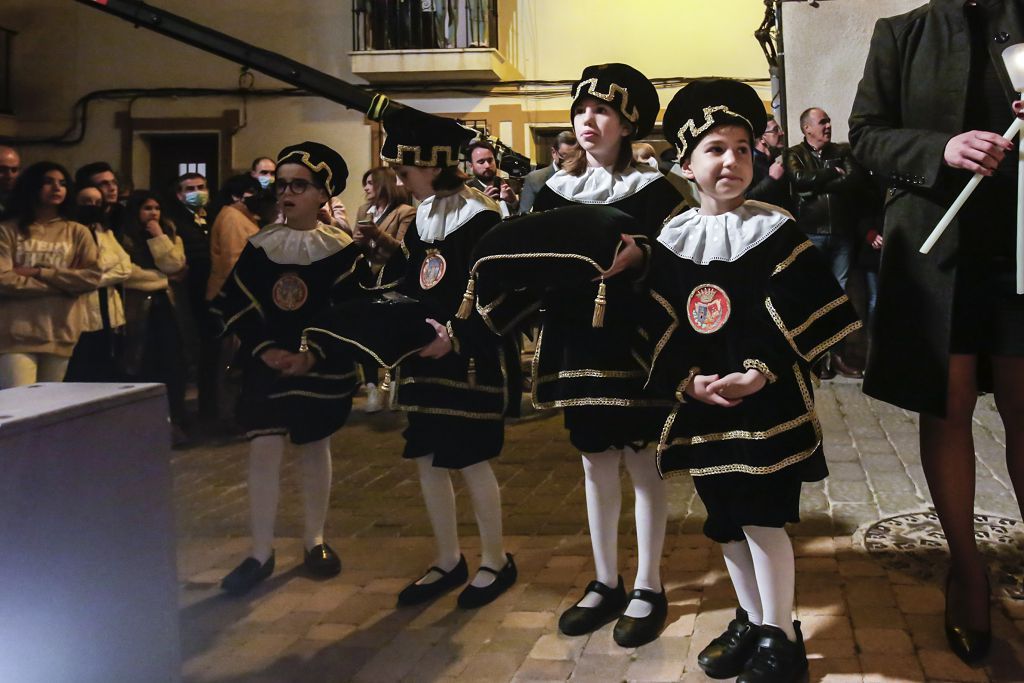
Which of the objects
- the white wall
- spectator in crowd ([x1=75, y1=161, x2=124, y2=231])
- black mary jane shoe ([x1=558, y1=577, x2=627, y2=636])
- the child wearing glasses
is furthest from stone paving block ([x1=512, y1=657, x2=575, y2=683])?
the white wall

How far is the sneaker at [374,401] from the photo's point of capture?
2.52 m

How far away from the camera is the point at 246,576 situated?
236 centimetres

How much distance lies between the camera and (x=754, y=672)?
1765mm

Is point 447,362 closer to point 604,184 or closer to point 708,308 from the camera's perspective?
point 604,184

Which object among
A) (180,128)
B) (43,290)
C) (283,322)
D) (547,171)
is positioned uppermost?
(180,128)

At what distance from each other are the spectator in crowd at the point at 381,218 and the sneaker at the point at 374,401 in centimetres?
10

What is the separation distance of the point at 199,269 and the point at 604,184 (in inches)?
41.1

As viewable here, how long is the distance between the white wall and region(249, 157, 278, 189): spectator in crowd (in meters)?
1.26

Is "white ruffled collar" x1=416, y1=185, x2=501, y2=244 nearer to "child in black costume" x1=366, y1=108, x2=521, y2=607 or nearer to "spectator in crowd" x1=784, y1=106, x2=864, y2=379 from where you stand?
"child in black costume" x1=366, y1=108, x2=521, y2=607

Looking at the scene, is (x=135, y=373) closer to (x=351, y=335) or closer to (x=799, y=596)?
(x=351, y=335)

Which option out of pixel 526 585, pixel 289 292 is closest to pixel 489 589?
pixel 526 585

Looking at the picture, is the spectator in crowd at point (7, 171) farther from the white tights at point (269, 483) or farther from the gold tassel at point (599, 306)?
the gold tassel at point (599, 306)

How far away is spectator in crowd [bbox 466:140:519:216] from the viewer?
7.92 feet

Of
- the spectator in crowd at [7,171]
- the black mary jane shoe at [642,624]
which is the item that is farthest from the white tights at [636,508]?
the spectator in crowd at [7,171]
